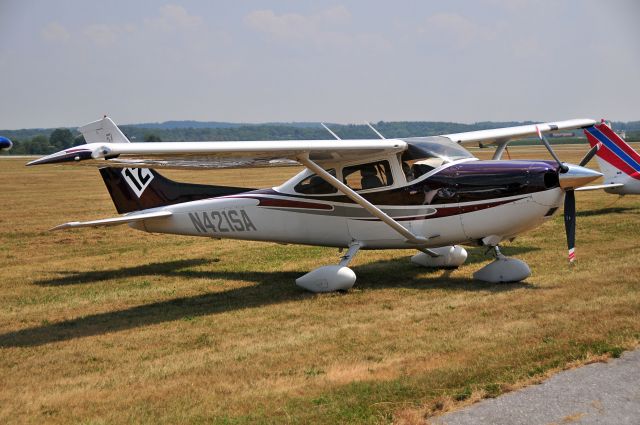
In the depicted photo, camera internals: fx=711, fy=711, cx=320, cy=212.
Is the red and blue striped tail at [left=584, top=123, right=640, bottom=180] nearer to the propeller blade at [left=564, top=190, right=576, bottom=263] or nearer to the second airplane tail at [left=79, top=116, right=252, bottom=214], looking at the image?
the propeller blade at [left=564, top=190, right=576, bottom=263]

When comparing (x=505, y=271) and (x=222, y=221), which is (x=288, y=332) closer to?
(x=505, y=271)

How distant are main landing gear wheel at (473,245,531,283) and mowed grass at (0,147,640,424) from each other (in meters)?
0.27

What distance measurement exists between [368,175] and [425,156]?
0.91m

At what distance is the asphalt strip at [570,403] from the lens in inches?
200

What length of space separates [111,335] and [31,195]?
23.5 m

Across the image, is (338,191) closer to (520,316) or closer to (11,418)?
(520,316)

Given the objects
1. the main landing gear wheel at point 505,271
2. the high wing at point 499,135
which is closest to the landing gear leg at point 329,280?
the main landing gear wheel at point 505,271

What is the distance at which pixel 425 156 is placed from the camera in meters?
10.5

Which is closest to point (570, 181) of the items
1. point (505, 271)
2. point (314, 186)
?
point (505, 271)

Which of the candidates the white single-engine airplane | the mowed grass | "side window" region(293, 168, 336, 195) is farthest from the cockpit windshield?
the mowed grass

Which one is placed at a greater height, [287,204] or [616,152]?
[287,204]

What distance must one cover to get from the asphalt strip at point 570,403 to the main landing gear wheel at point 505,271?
4.08 metres

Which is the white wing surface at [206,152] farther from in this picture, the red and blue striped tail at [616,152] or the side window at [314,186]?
the red and blue striped tail at [616,152]

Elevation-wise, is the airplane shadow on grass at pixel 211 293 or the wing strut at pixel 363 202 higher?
the wing strut at pixel 363 202
